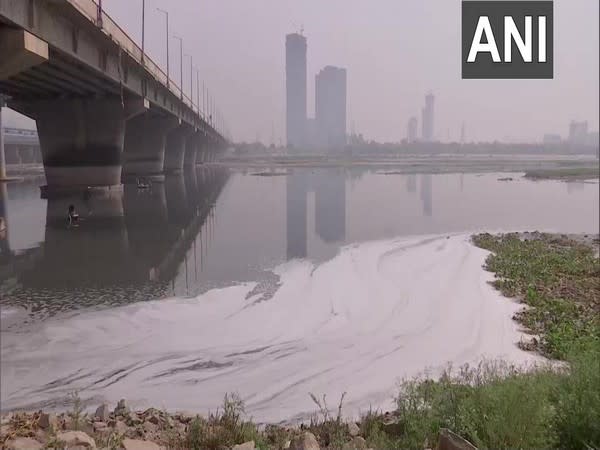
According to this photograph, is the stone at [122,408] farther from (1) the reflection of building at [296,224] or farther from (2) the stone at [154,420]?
(1) the reflection of building at [296,224]

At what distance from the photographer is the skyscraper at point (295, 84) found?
168 ft

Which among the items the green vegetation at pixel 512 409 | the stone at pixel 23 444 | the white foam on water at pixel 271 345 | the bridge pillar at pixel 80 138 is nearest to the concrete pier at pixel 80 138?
the bridge pillar at pixel 80 138

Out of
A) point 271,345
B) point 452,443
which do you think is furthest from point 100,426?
point 271,345

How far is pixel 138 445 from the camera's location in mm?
5613

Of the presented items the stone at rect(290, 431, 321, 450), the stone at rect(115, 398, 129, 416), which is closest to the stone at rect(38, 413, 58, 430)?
the stone at rect(115, 398, 129, 416)

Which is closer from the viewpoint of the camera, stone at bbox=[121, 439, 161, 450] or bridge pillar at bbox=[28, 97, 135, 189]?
stone at bbox=[121, 439, 161, 450]

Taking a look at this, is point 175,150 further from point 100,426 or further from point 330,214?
point 100,426

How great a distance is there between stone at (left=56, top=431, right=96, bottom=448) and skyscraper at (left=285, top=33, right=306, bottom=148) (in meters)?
36.2

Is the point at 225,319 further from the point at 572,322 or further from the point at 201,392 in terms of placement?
the point at 572,322

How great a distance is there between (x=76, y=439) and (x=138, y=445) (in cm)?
60

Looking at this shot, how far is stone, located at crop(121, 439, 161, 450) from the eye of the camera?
218 inches

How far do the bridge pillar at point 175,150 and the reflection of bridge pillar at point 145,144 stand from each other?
54.6 ft

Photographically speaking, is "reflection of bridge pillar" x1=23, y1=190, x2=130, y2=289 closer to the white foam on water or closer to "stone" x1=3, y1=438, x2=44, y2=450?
the white foam on water

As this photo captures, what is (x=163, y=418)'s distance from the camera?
22.4 feet
